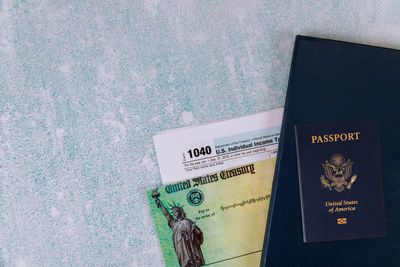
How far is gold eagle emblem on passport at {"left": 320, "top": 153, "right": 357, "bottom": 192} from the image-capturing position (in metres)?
0.49

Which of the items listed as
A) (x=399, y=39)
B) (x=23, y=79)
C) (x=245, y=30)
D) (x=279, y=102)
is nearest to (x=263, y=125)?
(x=279, y=102)

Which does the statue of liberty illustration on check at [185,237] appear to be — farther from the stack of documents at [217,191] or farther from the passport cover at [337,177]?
the passport cover at [337,177]

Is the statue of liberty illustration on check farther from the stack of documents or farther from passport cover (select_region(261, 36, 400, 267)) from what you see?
passport cover (select_region(261, 36, 400, 267))

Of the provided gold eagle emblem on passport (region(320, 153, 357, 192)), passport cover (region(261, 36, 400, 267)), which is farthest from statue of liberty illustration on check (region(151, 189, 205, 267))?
gold eagle emblem on passport (region(320, 153, 357, 192))

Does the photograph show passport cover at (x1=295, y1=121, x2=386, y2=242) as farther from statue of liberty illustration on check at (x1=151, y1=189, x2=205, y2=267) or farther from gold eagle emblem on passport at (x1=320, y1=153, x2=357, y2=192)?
statue of liberty illustration on check at (x1=151, y1=189, x2=205, y2=267)

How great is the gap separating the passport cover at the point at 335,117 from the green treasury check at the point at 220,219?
0.08 feet

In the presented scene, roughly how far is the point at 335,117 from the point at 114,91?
1.09 feet

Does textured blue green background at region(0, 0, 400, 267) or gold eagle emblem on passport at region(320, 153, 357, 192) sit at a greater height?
textured blue green background at region(0, 0, 400, 267)

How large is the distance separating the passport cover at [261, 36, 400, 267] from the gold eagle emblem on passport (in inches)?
0.8

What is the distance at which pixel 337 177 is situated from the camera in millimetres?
493

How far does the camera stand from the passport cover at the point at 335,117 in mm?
493

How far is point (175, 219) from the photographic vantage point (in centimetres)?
52

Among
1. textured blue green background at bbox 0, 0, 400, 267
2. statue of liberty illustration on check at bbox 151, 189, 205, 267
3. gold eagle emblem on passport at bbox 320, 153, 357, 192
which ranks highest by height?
textured blue green background at bbox 0, 0, 400, 267

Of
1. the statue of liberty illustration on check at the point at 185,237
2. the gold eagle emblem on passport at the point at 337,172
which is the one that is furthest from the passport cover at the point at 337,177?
the statue of liberty illustration on check at the point at 185,237
